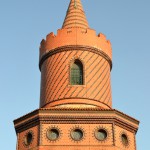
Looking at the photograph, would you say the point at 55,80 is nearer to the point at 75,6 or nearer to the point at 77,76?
the point at 77,76

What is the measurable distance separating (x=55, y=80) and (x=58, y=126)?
2829mm

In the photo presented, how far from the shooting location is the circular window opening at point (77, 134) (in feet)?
61.8

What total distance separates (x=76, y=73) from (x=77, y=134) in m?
3.37

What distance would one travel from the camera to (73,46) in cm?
2158

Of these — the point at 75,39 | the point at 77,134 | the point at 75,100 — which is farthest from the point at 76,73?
the point at 77,134

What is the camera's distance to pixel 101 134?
19016 millimetres

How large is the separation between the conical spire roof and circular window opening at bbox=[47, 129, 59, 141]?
6.26m

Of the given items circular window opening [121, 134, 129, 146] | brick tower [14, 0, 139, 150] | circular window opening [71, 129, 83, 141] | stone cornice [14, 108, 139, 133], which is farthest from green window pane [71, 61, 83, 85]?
circular window opening [121, 134, 129, 146]

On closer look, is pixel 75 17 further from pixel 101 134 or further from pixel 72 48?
pixel 101 134

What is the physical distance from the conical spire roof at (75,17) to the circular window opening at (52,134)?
6.26 metres

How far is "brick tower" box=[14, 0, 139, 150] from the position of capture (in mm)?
18875

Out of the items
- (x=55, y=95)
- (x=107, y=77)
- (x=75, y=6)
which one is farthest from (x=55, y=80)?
(x=75, y=6)

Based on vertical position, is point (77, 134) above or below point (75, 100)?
below

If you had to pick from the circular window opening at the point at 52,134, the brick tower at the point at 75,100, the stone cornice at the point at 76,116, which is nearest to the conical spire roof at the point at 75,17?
the brick tower at the point at 75,100
